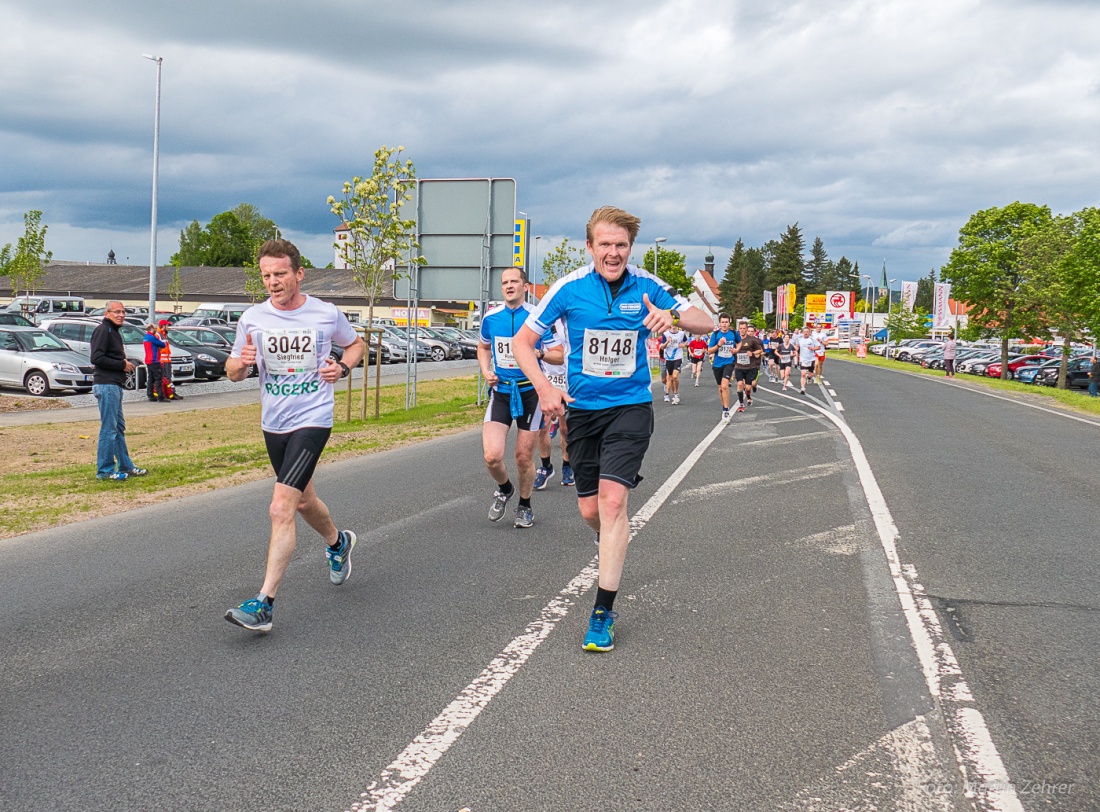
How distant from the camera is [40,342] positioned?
22.7 metres

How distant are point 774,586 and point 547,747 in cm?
268

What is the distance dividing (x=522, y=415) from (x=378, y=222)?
14.4 metres

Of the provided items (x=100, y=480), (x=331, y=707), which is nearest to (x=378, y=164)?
(x=100, y=480)

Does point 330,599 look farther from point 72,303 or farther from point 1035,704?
point 72,303

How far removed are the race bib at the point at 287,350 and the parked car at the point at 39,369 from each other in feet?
61.4

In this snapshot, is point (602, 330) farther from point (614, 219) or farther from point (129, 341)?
point (129, 341)

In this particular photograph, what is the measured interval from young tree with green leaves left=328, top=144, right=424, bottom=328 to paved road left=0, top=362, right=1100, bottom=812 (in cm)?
1328

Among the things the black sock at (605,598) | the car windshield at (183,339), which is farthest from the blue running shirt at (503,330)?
the car windshield at (183,339)

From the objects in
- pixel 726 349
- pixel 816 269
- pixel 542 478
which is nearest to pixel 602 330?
pixel 542 478

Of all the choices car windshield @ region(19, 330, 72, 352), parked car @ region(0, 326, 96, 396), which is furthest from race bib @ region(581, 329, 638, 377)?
car windshield @ region(19, 330, 72, 352)

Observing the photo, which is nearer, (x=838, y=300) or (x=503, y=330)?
(x=503, y=330)

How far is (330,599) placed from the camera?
548 centimetres

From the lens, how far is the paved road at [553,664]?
3.24 m

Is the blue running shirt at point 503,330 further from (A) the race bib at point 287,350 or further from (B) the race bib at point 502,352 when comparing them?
(A) the race bib at point 287,350
